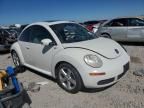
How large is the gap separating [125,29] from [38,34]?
5.78 m

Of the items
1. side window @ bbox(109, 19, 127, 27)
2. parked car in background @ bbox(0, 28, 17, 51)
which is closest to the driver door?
parked car in background @ bbox(0, 28, 17, 51)

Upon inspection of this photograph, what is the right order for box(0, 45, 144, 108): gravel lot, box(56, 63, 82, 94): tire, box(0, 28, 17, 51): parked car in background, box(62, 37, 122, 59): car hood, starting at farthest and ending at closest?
1. box(0, 28, 17, 51): parked car in background
2. box(62, 37, 122, 59): car hood
3. box(56, 63, 82, 94): tire
4. box(0, 45, 144, 108): gravel lot

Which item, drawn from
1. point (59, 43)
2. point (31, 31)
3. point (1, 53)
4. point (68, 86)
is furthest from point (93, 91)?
point (1, 53)

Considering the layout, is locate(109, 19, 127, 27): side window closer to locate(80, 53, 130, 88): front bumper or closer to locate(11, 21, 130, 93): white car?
locate(11, 21, 130, 93): white car

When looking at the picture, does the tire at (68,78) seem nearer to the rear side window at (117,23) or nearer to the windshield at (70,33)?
the windshield at (70,33)

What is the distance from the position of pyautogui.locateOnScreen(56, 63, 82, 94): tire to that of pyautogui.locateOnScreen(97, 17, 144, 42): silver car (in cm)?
609

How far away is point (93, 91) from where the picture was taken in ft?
15.3

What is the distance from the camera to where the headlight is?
4180 millimetres

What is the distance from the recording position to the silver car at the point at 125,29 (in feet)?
31.8

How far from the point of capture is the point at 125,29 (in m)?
10.1

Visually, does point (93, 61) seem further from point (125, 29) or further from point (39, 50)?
point (125, 29)

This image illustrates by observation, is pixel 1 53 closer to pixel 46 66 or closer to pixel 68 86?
pixel 46 66

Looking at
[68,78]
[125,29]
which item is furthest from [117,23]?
[68,78]

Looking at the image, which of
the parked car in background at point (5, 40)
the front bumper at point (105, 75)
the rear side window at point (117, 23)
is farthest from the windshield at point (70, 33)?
the parked car in background at point (5, 40)
